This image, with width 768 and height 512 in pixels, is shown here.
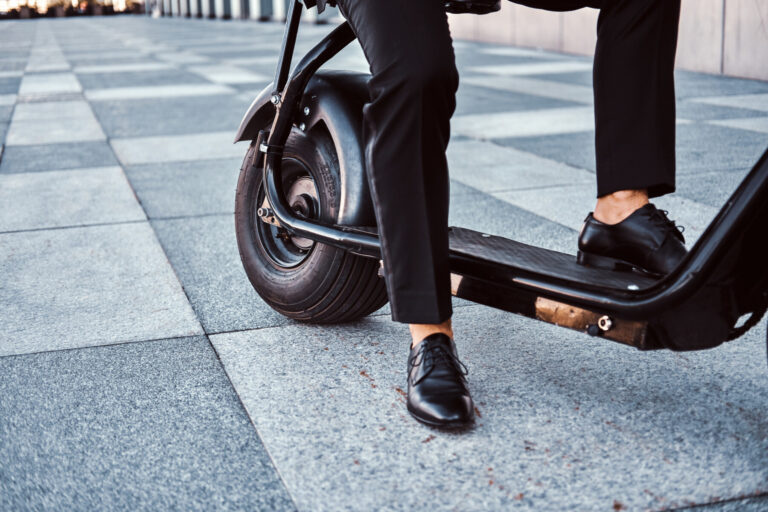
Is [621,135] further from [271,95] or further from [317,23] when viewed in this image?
[317,23]

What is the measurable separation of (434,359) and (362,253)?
38cm

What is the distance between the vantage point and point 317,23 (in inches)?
1013

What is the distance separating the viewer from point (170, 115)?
8008mm

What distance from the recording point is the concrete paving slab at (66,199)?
4375 mm

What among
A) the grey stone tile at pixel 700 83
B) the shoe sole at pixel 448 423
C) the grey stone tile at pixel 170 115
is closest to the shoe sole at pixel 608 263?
the shoe sole at pixel 448 423

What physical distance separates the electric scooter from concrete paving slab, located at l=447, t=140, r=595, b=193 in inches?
86.8

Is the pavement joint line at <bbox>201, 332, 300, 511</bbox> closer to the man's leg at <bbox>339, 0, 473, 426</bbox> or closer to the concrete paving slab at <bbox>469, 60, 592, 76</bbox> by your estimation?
the man's leg at <bbox>339, 0, 473, 426</bbox>

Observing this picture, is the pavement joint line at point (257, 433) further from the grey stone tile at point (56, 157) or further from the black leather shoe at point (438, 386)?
the grey stone tile at point (56, 157)

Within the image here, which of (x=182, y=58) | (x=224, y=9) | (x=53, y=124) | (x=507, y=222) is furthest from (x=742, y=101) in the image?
(x=224, y=9)

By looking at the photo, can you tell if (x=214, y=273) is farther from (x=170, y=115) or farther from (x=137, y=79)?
(x=137, y=79)

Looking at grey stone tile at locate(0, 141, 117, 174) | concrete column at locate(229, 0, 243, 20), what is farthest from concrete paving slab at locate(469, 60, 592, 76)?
concrete column at locate(229, 0, 243, 20)

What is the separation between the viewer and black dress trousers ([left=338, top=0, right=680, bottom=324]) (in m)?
2.00

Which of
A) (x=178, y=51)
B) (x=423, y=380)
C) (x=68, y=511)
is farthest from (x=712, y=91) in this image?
(x=178, y=51)

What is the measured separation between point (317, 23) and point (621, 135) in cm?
2444
